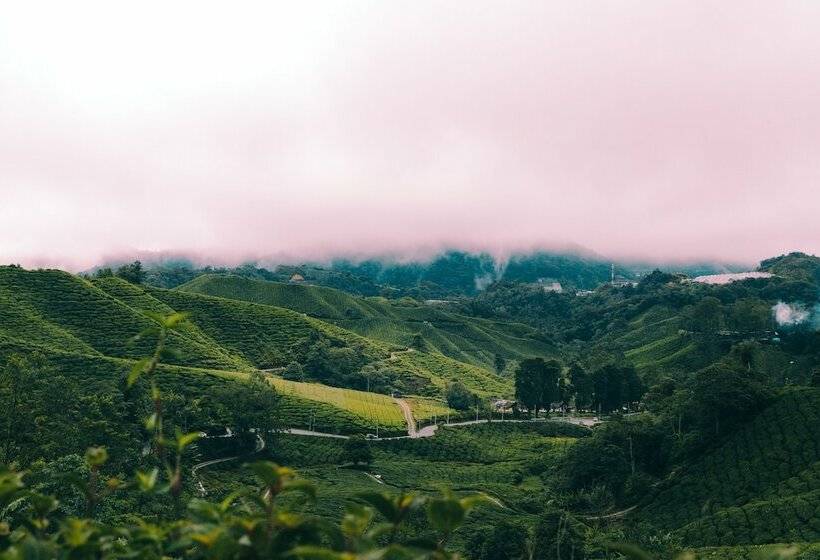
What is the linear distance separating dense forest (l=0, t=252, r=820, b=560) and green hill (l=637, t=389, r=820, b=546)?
0.19m

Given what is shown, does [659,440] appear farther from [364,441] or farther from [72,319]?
[72,319]

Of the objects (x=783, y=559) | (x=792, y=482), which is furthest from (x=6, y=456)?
(x=792, y=482)

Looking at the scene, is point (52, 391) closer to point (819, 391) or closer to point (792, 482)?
point (792, 482)

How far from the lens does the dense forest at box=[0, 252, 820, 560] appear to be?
16.6ft

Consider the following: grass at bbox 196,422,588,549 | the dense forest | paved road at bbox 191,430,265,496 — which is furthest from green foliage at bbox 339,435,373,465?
paved road at bbox 191,430,265,496

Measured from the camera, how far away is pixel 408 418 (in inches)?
3634

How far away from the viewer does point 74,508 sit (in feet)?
100

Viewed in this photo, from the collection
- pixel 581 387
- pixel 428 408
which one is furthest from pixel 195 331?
pixel 581 387

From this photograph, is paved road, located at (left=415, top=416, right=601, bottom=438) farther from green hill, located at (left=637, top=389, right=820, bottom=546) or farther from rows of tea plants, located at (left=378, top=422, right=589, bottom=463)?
green hill, located at (left=637, top=389, right=820, bottom=546)

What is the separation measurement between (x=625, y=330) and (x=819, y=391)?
125 meters

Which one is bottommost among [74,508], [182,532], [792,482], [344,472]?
[344,472]

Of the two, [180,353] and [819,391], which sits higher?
[180,353]

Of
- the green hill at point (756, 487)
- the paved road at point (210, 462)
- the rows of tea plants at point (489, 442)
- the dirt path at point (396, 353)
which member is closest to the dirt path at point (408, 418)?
the rows of tea plants at point (489, 442)

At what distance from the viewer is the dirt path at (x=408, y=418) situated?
8538cm
